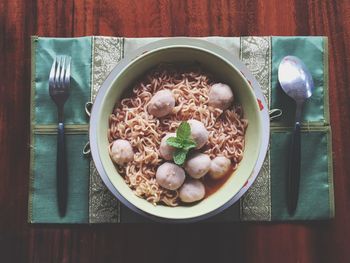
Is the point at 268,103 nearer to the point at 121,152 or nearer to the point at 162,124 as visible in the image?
the point at 162,124

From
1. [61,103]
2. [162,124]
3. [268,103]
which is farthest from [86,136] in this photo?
[268,103]

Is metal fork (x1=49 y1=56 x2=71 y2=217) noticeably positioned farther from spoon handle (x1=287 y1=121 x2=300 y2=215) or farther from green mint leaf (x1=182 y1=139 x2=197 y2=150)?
spoon handle (x1=287 y1=121 x2=300 y2=215)

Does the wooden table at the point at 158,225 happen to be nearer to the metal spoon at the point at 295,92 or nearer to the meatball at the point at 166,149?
the metal spoon at the point at 295,92

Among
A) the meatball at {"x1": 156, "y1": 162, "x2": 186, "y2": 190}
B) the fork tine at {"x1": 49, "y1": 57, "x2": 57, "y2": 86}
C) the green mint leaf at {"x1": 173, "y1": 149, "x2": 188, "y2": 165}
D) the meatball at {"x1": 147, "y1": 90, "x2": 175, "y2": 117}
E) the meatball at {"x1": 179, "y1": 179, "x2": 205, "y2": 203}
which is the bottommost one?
the meatball at {"x1": 179, "y1": 179, "x2": 205, "y2": 203}

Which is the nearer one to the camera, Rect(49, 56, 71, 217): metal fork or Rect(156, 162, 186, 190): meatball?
Rect(156, 162, 186, 190): meatball

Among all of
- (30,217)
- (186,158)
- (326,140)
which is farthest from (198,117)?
(30,217)

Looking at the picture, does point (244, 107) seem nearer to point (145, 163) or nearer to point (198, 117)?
point (198, 117)

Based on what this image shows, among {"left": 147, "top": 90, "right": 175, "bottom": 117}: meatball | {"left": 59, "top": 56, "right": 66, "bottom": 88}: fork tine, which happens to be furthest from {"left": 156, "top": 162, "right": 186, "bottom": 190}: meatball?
{"left": 59, "top": 56, "right": 66, "bottom": 88}: fork tine
